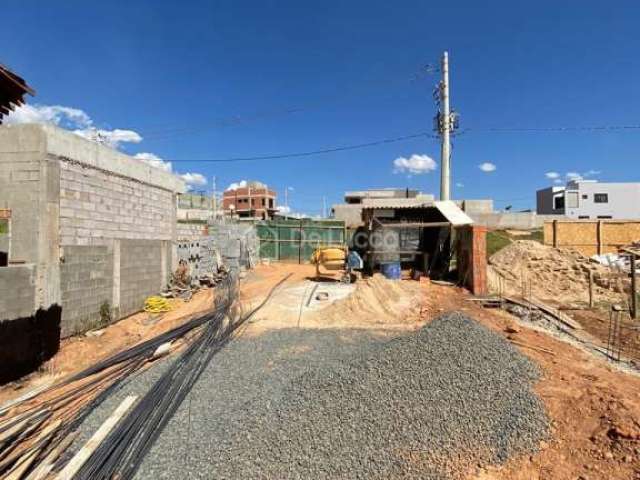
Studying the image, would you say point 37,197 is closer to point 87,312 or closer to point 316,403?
point 87,312

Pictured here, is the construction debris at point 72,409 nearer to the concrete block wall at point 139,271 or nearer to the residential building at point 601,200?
the concrete block wall at point 139,271

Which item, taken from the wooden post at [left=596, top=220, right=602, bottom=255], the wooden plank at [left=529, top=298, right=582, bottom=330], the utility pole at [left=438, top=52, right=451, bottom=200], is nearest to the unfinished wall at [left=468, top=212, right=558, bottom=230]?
the utility pole at [left=438, top=52, right=451, bottom=200]

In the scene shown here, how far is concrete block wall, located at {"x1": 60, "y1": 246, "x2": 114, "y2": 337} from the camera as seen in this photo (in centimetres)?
737

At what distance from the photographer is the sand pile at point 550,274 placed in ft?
37.9

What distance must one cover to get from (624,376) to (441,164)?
16.4 meters

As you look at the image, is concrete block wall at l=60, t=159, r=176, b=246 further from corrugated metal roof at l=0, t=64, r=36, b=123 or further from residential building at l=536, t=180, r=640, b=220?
residential building at l=536, t=180, r=640, b=220

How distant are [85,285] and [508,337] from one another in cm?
892

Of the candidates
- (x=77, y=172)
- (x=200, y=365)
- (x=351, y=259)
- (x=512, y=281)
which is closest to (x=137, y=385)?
(x=200, y=365)

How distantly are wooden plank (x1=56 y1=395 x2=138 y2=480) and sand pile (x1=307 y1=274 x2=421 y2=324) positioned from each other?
4605 mm

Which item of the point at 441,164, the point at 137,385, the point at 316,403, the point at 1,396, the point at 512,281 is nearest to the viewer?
the point at 316,403

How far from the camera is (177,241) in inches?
481

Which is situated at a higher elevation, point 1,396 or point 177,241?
point 177,241

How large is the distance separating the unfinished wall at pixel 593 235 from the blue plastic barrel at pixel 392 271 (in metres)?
10.0

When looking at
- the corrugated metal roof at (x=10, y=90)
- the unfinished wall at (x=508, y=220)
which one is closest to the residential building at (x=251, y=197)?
the unfinished wall at (x=508, y=220)
